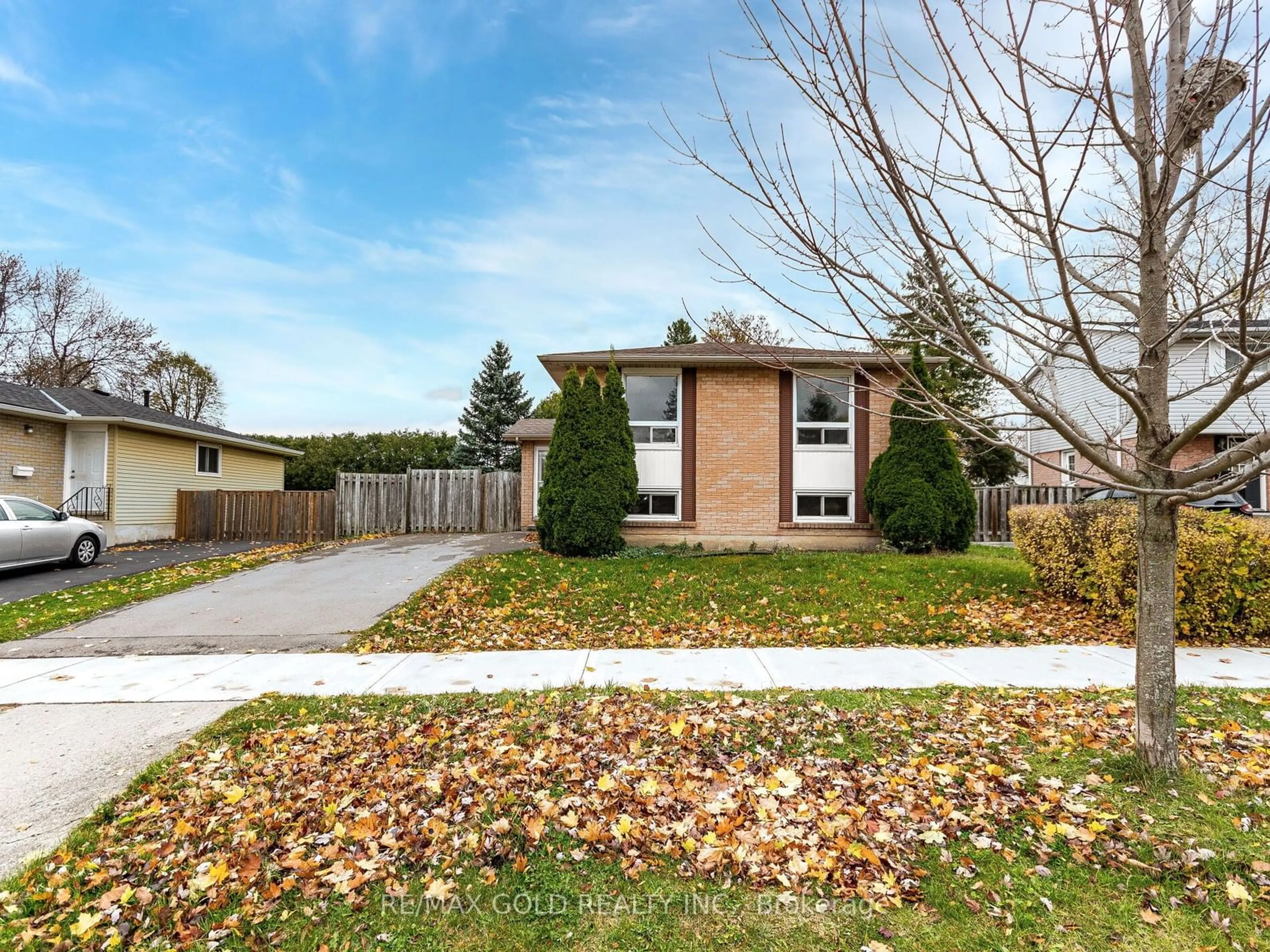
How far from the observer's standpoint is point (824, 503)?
12.5 meters

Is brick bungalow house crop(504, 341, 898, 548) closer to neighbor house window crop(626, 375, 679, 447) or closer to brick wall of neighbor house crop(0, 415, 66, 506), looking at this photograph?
neighbor house window crop(626, 375, 679, 447)

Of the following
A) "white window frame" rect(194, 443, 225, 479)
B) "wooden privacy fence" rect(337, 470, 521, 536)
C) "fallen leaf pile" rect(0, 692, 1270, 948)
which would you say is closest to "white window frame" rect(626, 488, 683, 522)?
"wooden privacy fence" rect(337, 470, 521, 536)

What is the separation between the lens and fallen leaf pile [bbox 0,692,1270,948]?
251cm

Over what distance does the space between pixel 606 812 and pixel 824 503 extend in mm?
10373

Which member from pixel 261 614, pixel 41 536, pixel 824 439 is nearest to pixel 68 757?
pixel 261 614

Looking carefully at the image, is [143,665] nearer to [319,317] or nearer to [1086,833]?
[1086,833]

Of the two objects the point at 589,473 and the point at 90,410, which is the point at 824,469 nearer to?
the point at 589,473

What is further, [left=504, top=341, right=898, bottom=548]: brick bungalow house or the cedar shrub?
[left=504, top=341, right=898, bottom=548]: brick bungalow house

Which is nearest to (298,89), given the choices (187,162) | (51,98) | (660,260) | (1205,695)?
(187,162)

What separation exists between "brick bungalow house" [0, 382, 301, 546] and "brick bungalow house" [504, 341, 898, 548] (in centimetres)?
1288

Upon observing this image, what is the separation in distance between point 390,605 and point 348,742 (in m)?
4.70

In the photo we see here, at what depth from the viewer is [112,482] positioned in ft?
A: 52.5

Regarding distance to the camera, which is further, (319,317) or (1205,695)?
(319,317)

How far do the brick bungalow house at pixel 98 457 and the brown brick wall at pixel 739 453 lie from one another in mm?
15476
